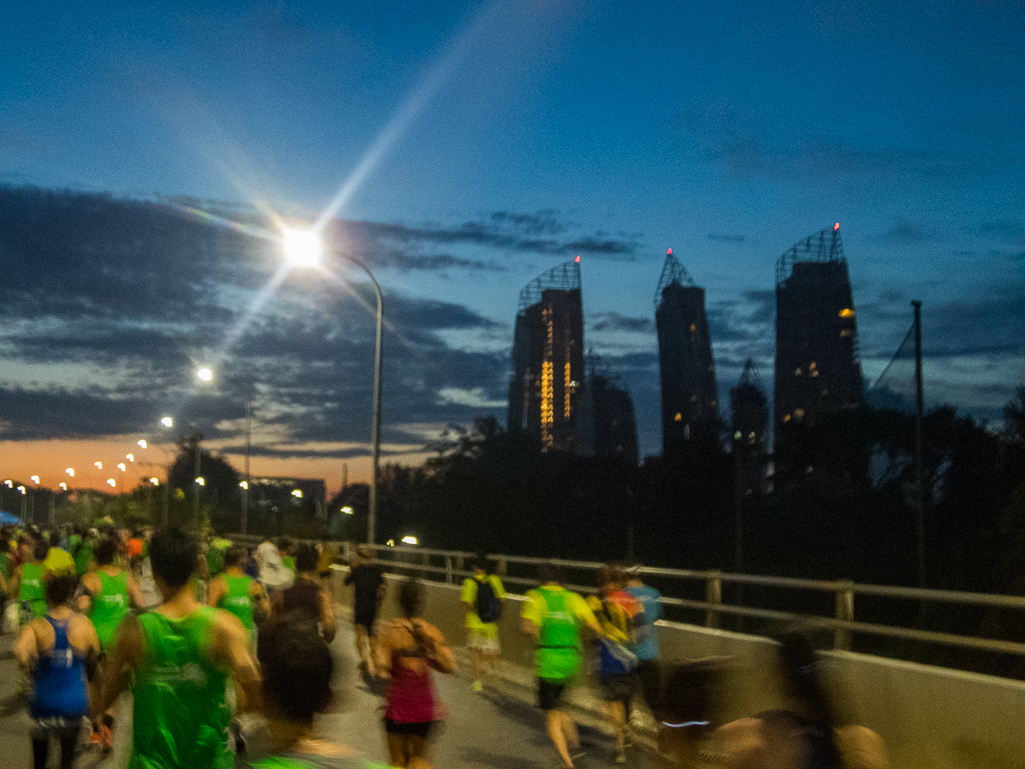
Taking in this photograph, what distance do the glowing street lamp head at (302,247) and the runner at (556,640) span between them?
448 inches

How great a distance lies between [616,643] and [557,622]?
2.46 feet

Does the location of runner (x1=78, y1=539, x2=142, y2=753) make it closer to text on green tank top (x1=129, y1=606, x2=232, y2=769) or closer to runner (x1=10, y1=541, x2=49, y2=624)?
runner (x1=10, y1=541, x2=49, y2=624)

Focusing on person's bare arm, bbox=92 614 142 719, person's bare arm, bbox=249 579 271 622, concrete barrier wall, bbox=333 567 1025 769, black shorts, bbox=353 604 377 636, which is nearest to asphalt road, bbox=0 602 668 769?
black shorts, bbox=353 604 377 636

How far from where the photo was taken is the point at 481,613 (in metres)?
12.7

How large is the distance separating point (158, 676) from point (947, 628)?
30.8 m

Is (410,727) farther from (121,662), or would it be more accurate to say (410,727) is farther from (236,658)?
(121,662)

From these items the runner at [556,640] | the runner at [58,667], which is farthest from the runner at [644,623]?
the runner at [58,667]

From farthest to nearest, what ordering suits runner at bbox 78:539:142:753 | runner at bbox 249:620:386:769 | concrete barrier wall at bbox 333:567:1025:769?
runner at bbox 78:539:142:753, concrete barrier wall at bbox 333:567:1025:769, runner at bbox 249:620:386:769

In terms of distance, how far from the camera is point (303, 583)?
28.9ft

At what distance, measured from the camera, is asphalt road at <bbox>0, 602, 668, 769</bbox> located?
872 cm

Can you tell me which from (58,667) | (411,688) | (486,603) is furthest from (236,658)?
(486,603)

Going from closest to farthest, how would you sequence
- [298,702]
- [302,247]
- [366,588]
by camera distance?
[298,702] → [366,588] → [302,247]

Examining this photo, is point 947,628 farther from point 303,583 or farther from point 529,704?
point 303,583

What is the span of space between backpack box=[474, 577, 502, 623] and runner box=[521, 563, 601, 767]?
3574 millimetres
